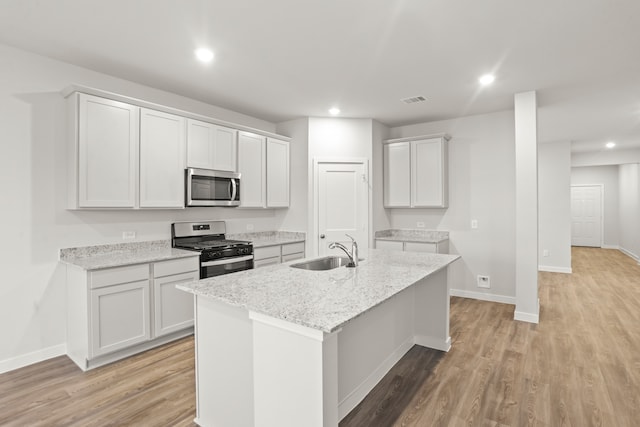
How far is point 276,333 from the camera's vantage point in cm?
152

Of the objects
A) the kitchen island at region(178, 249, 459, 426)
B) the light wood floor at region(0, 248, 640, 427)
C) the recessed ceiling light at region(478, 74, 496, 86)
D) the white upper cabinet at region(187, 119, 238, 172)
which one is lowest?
the light wood floor at region(0, 248, 640, 427)

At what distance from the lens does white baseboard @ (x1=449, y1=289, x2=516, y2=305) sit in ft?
15.1

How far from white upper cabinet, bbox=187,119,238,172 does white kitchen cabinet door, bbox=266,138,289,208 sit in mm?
643

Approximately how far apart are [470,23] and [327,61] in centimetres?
122

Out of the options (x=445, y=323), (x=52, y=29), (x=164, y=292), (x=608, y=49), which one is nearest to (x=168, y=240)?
(x=164, y=292)

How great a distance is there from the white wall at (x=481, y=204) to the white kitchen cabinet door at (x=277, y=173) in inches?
60.1

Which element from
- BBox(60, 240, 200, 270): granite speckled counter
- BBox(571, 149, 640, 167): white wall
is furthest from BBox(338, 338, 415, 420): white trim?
BBox(571, 149, 640, 167): white wall

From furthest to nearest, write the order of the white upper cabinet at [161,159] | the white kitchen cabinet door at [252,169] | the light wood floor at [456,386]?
the white kitchen cabinet door at [252,169] → the white upper cabinet at [161,159] → the light wood floor at [456,386]

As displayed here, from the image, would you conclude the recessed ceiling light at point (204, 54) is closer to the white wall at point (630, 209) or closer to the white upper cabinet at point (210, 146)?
the white upper cabinet at point (210, 146)

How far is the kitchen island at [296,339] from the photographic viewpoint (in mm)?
1419

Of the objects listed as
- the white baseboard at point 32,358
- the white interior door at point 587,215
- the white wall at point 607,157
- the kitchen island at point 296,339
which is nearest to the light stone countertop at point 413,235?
the kitchen island at point 296,339

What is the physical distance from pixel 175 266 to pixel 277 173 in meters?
2.12

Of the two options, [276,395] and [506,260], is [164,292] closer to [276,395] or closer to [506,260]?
[276,395]

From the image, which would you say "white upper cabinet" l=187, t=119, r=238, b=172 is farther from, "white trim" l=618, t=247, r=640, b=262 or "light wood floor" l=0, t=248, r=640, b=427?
"white trim" l=618, t=247, r=640, b=262
